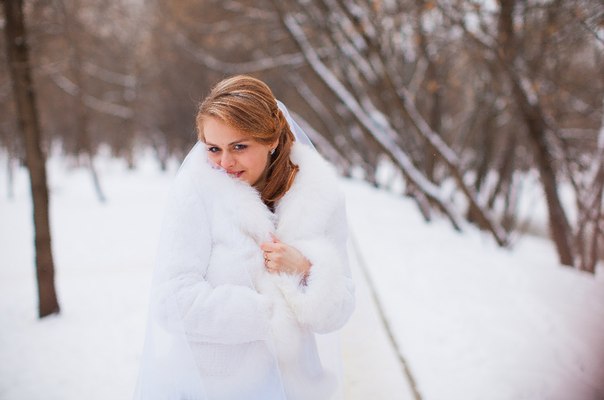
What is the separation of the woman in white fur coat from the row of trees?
144cm

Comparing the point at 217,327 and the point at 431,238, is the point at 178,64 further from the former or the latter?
the point at 217,327

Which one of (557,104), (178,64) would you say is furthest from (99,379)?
(178,64)

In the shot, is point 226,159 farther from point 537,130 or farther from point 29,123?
point 537,130

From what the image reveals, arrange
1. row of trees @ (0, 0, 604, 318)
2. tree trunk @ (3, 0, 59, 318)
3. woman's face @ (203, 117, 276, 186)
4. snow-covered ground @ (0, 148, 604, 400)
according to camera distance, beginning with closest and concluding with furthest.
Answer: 1. woman's face @ (203, 117, 276, 186)
2. snow-covered ground @ (0, 148, 604, 400)
3. tree trunk @ (3, 0, 59, 318)
4. row of trees @ (0, 0, 604, 318)

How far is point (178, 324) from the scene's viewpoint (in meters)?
1.49

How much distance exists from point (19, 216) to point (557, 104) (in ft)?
47.9

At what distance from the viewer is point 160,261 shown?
1530 mm

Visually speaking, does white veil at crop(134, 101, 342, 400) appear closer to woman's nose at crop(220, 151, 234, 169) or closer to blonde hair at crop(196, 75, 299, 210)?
woman's nose at crop(220, 151, 234, 169)

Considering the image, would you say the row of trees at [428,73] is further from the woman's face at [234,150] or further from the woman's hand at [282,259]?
the woman's hand at [282,259]

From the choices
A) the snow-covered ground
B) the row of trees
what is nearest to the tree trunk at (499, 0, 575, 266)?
the row of trees

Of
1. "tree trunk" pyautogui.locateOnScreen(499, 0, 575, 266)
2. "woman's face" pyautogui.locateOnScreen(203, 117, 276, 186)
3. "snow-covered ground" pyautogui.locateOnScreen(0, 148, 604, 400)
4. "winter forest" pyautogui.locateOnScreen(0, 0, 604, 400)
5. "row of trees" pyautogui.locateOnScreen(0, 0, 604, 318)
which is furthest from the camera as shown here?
"row of trees" pyautogui.locateOnScreen(0, 0, 604, 318)

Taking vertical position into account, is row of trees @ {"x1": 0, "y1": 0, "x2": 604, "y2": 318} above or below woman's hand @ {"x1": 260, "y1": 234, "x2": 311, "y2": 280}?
above

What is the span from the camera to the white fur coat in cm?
150

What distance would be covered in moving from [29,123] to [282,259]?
400 centimetres
